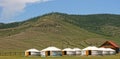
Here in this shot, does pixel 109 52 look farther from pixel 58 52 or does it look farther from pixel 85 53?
pixel 58 52

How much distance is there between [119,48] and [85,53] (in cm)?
2713

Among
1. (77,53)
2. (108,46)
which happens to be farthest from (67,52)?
(108,46)

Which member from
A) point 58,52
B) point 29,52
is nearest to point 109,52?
point 58,52

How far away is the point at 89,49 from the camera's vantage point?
5007 inches

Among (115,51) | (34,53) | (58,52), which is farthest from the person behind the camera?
(115,51)

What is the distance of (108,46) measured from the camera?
150000 mm

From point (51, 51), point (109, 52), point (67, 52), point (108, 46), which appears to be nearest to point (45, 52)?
point (51, 51)

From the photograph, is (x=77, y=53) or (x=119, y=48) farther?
(x=119, y=48)

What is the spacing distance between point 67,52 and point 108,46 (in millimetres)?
22789

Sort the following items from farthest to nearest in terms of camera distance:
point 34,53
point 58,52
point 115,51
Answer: point 115,51 → point 34,53 → point 58,52

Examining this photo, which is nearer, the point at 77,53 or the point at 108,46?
the point at 77,53

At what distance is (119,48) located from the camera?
14838 centimetres

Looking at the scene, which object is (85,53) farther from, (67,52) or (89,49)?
(67,52)

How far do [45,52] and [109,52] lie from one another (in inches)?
999
